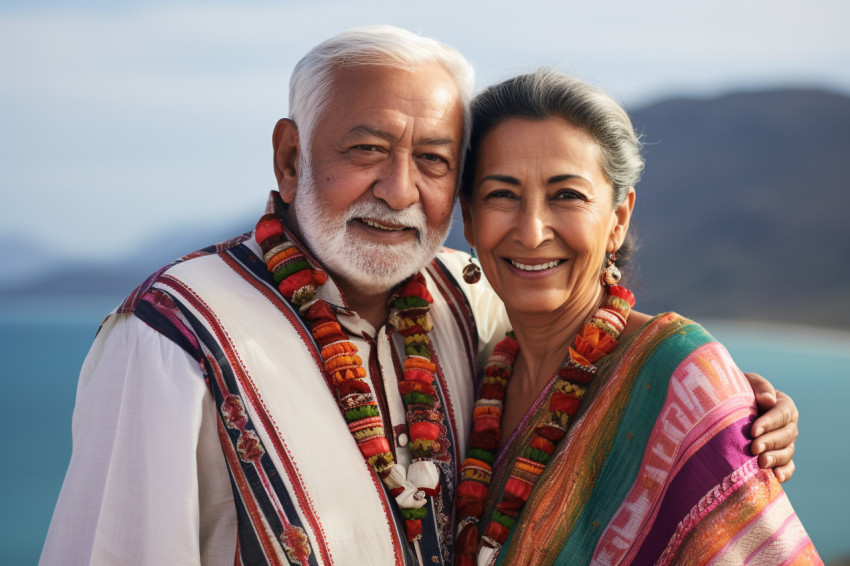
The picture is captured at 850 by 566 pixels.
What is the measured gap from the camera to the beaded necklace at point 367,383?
2.21 metres

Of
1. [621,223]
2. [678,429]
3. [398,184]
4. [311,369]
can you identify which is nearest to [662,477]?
[678,429]

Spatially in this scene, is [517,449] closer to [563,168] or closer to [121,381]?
[563,168]

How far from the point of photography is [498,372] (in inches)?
103

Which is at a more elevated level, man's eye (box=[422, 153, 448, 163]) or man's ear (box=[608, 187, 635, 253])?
man's eye (box=[422, 153, 448, 163])

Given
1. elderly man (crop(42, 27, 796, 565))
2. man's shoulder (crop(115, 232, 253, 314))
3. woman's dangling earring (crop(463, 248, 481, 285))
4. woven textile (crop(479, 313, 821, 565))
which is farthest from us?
woman's dangling earring (crop(463, 248, 481, 285))

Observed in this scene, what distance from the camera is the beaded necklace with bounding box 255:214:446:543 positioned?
2213mm

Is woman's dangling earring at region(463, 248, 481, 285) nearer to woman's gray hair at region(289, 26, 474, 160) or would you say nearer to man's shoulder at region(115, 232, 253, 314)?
woman's gray hair at region(289, 26, 474, 160)

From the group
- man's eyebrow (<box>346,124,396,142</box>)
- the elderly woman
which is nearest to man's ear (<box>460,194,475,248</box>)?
the elderly woman

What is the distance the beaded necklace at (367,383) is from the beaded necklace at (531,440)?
0.13 meters

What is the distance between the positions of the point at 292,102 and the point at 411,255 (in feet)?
2.03

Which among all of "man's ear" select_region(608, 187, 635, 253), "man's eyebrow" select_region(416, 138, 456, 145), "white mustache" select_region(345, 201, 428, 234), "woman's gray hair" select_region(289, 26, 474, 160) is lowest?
"man's ear" select_region(608, 187, 635, 253)

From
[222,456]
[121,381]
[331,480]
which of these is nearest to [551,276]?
[331,480]

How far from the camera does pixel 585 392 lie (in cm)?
229

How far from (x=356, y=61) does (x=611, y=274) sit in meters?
1.00
